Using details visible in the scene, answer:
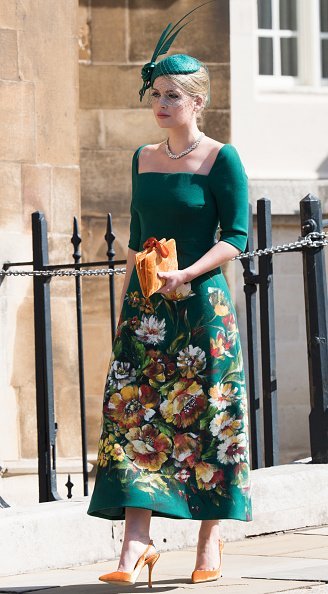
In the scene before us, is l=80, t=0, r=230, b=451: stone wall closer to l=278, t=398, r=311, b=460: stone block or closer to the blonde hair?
l=278, t=398, r=311, b=460: stone block

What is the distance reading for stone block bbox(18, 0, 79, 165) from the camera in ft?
29.8

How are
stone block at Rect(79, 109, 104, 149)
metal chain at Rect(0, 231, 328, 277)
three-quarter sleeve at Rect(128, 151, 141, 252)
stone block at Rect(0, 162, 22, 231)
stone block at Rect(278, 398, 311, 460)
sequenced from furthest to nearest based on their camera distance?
stone block at Rect(278, 398, 311, 460) < stone block at Rect(79, 109, 104, 149) < stone block at Rect(0, 162, 22, 231) < metal chain at Rect(0, 231, 328, 277) < three-quarter sleeve at Rect(128, 151, 141, 252)

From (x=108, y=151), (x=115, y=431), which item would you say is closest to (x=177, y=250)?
(x=115, y=431)

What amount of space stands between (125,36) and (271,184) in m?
1.51

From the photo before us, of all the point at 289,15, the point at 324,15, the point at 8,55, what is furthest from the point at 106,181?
the point at 324,15

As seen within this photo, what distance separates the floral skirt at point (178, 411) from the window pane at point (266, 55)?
269 inches

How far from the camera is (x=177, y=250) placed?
16.8 ft

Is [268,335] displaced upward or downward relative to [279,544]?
upward

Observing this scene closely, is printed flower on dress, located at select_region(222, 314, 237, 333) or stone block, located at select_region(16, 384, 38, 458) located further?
stone block, located at select_region(16, 384, 38, 458)

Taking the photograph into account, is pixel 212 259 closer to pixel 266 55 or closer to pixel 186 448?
pixel 186 448

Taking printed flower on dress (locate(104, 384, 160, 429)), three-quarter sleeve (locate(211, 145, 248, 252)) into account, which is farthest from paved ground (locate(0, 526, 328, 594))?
three-quarter sleeve (locate(211, 145, 248, 252))

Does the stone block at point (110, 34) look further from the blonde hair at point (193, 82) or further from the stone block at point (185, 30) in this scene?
the blonde hair at point (193, 82)

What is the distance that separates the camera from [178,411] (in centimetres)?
508

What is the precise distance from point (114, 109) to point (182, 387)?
19.1ft
